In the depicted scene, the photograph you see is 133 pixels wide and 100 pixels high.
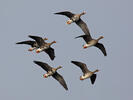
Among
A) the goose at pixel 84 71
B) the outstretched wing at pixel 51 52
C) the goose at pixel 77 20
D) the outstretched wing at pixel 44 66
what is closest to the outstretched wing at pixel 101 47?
the goose at pixel 77 20

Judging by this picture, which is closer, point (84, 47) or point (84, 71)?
point (84, 71)

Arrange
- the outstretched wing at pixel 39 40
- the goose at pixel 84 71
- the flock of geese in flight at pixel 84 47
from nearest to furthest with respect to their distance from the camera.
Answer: the goose at pixel 84 71 → the flock of geese in flight at pixel 84 47 → the outstretched wing at pixel 39 40

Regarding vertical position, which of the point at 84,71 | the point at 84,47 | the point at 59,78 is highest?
the point at 84,47

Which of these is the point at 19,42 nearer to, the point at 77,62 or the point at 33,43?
the point at 33,43

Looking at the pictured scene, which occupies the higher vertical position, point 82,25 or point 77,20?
point 77,20

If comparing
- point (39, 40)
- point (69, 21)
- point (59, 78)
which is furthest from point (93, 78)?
point (39, 40)

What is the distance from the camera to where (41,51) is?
4434 inches

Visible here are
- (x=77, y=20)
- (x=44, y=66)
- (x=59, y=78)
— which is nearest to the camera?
(x=44, y=66)

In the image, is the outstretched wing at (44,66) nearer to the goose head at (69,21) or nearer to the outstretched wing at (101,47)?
the goose head at (69,21)

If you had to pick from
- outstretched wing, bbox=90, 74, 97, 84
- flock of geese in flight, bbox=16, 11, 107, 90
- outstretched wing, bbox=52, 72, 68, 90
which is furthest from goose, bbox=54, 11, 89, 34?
outstretched wing, bbox=52, 72, 68, 90

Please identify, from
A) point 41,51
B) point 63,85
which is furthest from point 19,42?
point 63,85

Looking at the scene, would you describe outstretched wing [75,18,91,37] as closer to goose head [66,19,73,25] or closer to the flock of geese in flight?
the flock of geese in flight

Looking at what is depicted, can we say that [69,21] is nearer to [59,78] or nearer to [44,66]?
[44,66]

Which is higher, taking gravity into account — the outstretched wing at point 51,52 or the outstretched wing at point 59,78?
the outstretched wing at point 51,52
